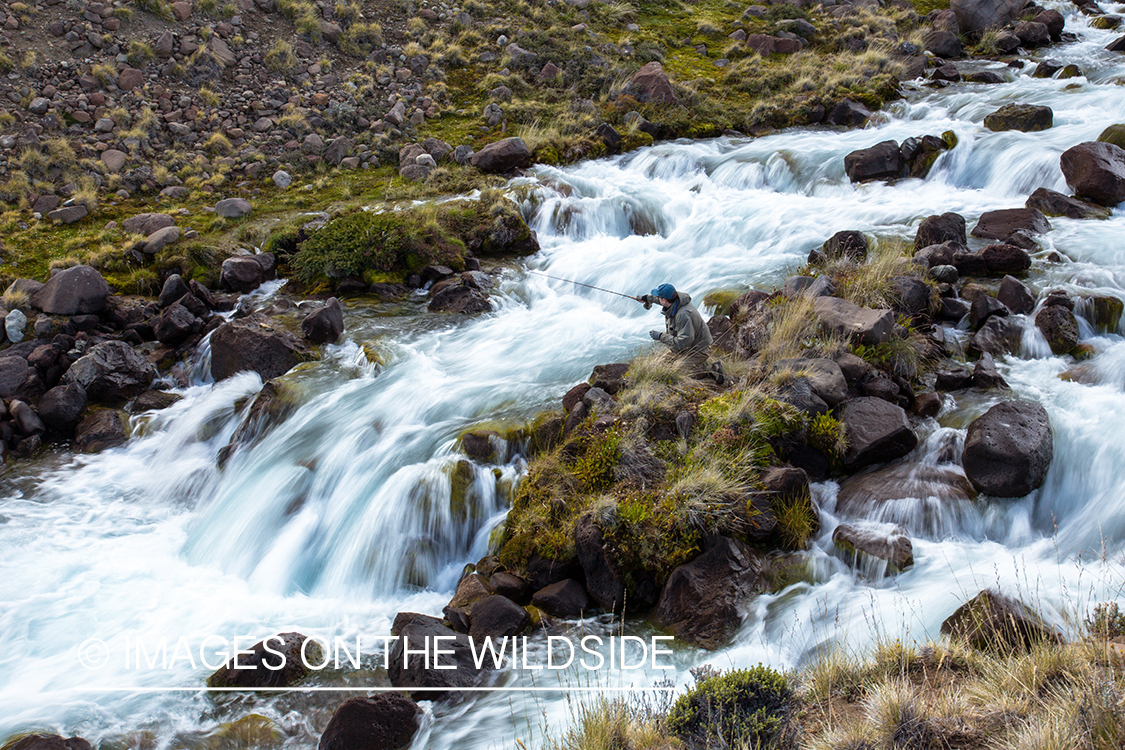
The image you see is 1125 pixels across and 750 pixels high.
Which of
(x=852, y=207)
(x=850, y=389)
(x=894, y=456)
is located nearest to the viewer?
(x=894, y=456)

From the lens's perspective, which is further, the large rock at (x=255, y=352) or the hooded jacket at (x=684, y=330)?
the large rock at (x=255, y=352)

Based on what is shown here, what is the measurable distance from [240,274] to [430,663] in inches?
441

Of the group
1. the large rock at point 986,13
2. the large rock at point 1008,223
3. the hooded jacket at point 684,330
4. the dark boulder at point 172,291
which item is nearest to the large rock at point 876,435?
the hooded jacket at point 684,330

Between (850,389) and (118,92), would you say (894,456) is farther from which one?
(118,92)

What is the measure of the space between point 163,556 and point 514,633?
5.64 metres

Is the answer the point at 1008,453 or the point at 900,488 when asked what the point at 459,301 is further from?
the point at 1008,453

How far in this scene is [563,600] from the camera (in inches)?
301

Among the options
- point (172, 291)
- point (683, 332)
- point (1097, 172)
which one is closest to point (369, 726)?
point (683, 332)

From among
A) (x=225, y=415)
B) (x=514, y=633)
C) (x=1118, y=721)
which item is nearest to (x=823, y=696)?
(x=1118, y=721)

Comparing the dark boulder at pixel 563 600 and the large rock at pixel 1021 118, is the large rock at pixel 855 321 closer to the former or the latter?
the dark boulder at pixel 563 600

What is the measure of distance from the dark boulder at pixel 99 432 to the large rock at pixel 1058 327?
576 inches

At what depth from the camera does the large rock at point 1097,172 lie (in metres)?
13.7

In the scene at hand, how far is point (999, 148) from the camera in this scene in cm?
1656

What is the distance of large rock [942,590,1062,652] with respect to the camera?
5.58 m
